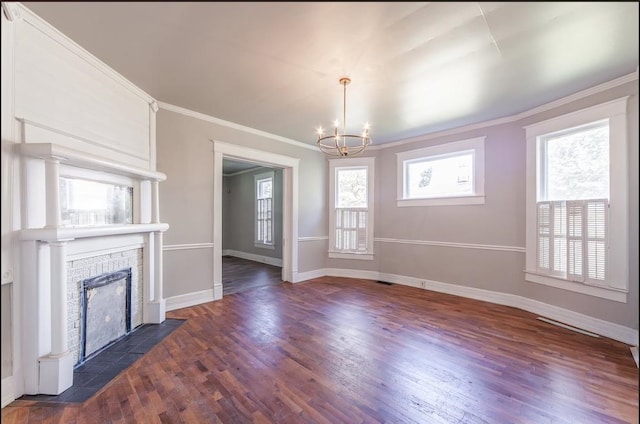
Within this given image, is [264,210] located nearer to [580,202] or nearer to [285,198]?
[285,198]

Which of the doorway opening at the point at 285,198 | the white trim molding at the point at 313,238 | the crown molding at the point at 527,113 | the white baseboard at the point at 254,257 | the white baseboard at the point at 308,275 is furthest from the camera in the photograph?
the white baseboard at the point at 254,257

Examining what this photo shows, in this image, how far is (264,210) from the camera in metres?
7.12

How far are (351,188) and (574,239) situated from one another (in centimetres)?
339

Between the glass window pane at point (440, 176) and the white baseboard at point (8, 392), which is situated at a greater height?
the glass window pane at point (440, 176)

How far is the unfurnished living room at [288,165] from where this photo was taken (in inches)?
68.1

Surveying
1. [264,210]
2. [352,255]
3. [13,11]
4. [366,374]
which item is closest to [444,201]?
[352,255]

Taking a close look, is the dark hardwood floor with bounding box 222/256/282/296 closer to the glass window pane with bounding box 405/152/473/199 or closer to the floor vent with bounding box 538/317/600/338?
the glass window pane with bounding box 405/152/473/199

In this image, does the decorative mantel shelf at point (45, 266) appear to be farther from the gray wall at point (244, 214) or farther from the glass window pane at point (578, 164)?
the glass window pane at point (578, 164)

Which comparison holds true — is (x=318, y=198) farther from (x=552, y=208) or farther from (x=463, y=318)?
(x=552, y=208)

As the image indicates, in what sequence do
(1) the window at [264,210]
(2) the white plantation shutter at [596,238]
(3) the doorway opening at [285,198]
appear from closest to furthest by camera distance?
(2) the white plantation shutter at [596,238] → (3) the doorway opening at [285,198] → (1) the window at [264,210]

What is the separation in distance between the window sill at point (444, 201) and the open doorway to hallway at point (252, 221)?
117 inches

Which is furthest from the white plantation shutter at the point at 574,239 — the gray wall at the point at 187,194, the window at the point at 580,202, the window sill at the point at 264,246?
the window sill at the point at 264,246

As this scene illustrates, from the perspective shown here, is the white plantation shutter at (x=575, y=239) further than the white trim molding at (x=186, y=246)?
No

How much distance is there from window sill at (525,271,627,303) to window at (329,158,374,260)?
253 cm
